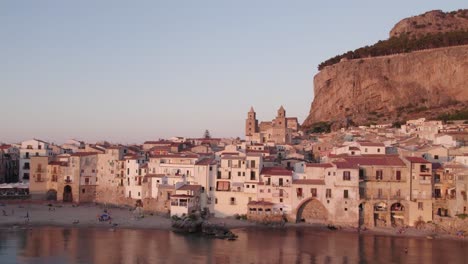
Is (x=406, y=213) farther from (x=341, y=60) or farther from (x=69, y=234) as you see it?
(x=341, y=60)

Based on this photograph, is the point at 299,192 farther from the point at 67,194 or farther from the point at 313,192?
the point at 67,194

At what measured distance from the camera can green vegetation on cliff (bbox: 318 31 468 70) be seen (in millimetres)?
103000

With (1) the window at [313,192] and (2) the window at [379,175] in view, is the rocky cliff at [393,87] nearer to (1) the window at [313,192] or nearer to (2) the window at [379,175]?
(2) the window at [379,175]

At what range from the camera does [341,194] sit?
4528cm

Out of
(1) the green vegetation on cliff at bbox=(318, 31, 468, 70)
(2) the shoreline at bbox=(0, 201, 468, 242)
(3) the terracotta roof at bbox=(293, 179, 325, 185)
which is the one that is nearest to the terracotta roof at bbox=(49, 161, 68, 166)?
(2) the shoreline at bbox=(0, 201, 468, 242)

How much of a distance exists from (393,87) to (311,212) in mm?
64857

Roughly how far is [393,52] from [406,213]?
234ft

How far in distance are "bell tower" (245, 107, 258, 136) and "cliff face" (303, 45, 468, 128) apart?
16.1 metres

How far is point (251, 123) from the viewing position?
9875 cm

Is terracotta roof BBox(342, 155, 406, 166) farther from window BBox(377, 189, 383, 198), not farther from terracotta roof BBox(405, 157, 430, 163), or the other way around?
window BBox(377, 189, 383, 198)

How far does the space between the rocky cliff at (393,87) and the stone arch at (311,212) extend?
5284 cm

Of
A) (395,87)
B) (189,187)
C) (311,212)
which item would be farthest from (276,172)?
(395,87)

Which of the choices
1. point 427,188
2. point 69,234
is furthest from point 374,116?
point 69,234

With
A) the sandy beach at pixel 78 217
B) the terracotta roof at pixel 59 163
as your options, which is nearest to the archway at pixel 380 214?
the sandy beach at pixel 78 217
